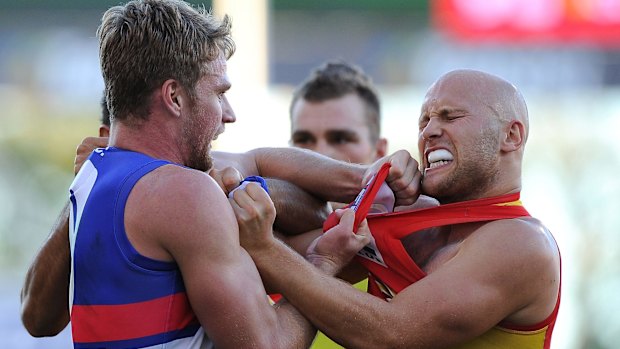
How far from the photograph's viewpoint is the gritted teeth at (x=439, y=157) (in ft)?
11.8

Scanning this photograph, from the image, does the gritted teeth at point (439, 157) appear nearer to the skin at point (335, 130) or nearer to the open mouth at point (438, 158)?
the open mouth at point (438, 158)

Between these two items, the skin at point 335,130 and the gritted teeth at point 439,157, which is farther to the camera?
the skin at point 335,130

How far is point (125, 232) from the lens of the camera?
307cm

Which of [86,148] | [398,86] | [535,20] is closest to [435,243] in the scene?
[86,148]

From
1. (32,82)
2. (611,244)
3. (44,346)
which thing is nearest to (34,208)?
(32,82)

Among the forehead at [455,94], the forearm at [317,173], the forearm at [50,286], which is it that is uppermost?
the forehead at [455,94]

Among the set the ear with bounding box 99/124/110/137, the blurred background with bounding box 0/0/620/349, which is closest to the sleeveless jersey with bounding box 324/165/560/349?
the ear with bounding box 99/124/110/137

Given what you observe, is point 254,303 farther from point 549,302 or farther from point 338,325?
point 549,302

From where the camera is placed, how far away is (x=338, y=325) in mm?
3318

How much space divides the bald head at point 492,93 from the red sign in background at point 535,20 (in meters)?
10.9

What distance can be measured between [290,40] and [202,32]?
43.7 ft

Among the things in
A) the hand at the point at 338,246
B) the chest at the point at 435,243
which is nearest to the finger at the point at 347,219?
the hand at the point at 338,246

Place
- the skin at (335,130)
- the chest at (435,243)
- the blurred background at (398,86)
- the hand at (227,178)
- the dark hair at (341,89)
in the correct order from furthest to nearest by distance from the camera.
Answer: the blurred background at (398,86)
the dark hair at (341,89)
the skin at (335,130)
the chest at (435,243)
the hand at (227,178)

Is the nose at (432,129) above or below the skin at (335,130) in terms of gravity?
above
